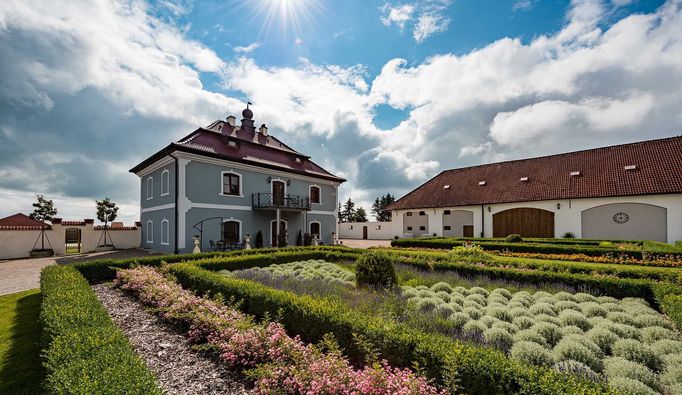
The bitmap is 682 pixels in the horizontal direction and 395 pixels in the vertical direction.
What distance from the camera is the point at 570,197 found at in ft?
63.6

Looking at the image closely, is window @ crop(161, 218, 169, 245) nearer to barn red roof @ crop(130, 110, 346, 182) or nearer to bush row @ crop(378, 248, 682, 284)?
barn red roof @ crop(130, 110, 346, 182)

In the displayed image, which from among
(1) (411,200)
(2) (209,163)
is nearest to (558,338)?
(2) (209,163)

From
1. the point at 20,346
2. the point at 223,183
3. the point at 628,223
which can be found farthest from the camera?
the point at 628,223

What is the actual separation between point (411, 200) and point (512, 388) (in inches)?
1037

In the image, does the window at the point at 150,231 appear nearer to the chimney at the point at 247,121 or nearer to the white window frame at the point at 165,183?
the white window frame at the point at 165,183

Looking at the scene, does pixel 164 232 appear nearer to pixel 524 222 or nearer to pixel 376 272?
pixel 376 272

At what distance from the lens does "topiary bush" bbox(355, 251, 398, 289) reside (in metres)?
6.79

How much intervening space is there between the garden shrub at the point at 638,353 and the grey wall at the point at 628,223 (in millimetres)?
19906

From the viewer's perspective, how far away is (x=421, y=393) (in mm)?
2365

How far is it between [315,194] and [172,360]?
18.8 metres

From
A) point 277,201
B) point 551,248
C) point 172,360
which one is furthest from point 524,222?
point 172,360

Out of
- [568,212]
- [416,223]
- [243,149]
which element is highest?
[243,149]

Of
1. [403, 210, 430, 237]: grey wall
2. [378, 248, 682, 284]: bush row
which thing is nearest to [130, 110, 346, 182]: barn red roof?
[403, 210, 430, 237]: grey wall

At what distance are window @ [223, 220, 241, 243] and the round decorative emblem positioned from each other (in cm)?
2305
